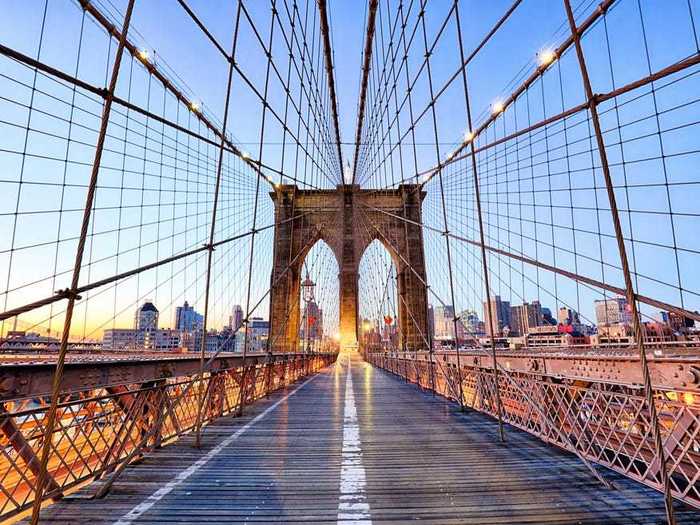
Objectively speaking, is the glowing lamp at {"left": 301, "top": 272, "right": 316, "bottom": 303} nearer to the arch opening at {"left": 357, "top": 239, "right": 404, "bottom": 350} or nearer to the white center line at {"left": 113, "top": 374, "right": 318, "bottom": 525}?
the arch opening at {"left": 357, "top": 239, "right": 404, "bottom": 350}

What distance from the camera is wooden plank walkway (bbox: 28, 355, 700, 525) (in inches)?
71.2

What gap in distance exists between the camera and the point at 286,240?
72.1ft

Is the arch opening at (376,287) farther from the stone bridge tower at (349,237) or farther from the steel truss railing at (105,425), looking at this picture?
the steel truss railing at (105,425)

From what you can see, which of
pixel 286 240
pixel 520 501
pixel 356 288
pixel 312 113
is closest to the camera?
pixel 520 501

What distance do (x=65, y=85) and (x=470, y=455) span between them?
277 inches

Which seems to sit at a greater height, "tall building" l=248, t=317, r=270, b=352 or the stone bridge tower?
the stone bridge tower

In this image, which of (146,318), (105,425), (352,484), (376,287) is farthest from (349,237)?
(352,484)

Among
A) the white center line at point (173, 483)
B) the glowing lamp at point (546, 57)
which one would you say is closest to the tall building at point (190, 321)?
the white center line at point (173, 483)

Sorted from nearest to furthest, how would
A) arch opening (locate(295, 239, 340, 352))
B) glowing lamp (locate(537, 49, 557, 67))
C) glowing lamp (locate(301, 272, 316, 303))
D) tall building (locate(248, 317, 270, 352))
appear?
glowing lamp (locate(537, 49, 557, 67)) → tall building (locate(248, 317, 270, 352)) → glowing lamp (locate(301, 272, 316, 303)) → arch opening (locate(295, 239, 340, 352))

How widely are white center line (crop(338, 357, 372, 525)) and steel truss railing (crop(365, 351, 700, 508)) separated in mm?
1378

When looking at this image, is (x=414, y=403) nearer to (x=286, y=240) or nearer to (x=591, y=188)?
(x=591, y=188)

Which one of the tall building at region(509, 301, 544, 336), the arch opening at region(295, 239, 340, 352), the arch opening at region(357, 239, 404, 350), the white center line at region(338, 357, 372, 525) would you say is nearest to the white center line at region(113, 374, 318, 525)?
the white center line at region(338, 357, 372, 525)

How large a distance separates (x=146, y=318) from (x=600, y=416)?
1383 cm

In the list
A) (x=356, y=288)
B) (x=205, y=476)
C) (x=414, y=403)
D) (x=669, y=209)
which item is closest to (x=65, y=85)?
(x=205, y=476)
